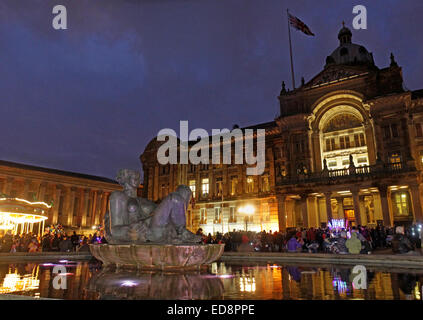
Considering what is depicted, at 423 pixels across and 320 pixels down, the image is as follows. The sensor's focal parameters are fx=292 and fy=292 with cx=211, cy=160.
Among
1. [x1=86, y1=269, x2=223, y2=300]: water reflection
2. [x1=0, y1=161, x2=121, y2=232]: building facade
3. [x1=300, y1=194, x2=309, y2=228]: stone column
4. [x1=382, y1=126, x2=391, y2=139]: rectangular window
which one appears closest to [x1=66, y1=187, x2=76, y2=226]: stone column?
[x1=0, y1=161, x2=121, y2=232]: building facade

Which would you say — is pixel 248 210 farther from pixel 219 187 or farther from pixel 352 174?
pixel 352 174

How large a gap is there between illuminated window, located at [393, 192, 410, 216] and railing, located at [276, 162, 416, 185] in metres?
3.63

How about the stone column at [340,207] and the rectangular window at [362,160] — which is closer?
the stone column at [340,207]

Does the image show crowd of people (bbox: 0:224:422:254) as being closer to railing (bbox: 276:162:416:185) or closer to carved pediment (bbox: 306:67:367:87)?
railing (bbox: 276:162:416:185)

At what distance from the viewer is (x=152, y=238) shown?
25.1ft

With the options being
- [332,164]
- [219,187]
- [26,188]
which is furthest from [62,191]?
[332,164]

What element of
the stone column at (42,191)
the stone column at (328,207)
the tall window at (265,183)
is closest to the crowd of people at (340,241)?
the stone column at (328,207)

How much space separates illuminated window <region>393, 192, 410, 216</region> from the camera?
31.4 metres

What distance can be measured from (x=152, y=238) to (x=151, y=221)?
1.44 feet

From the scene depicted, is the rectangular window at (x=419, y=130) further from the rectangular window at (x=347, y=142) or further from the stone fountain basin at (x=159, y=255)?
the stone fountain basin at (x=159, y=255)

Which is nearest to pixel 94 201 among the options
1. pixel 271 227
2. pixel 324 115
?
pixel 271 227

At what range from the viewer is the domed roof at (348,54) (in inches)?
1815

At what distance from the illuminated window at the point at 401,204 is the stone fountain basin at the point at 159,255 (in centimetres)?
3139
